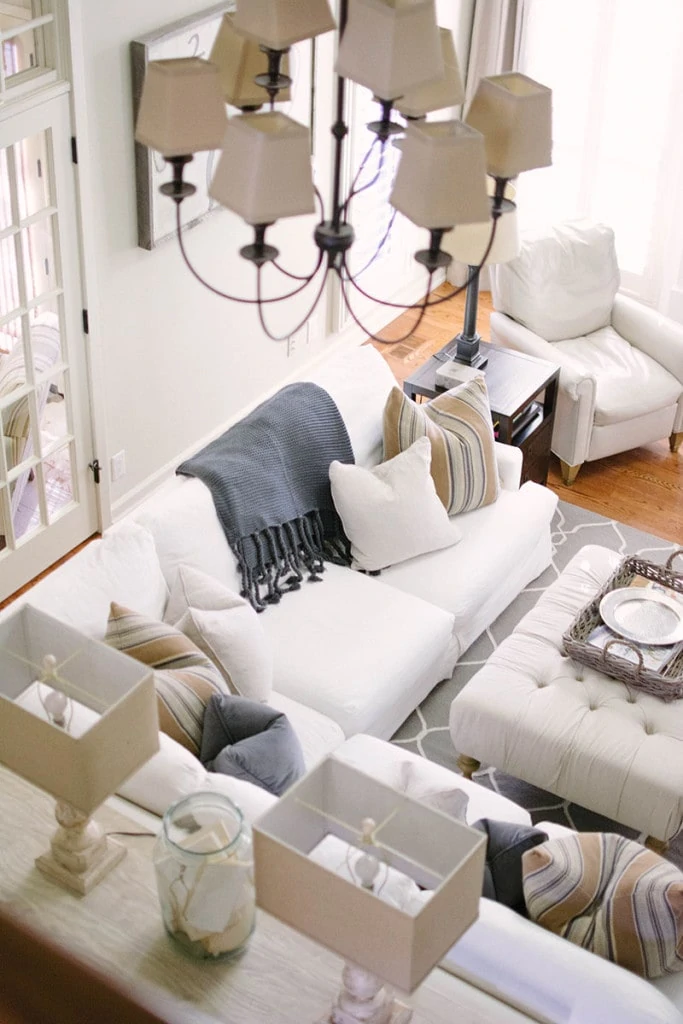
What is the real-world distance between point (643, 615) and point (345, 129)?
2.00 meters

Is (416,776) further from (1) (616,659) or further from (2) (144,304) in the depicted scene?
(2) (144,304)

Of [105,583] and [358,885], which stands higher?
[358,885]

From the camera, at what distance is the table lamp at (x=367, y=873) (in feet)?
5.88

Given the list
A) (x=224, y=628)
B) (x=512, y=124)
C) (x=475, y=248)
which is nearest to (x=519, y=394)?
(x=475, y=248)

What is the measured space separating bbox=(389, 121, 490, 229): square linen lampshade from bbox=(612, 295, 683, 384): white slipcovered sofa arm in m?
3.13

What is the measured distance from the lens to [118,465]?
15.1 feet

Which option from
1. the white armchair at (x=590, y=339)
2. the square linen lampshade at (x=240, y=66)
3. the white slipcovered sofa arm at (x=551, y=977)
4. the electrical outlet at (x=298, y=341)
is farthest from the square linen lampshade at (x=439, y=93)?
the electrical outlet at (x=298, y=341)

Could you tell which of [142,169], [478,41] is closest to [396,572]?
[142,169]

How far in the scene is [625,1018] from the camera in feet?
7.73

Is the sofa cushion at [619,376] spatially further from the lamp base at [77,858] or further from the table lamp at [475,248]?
the lamp base at [77,858]

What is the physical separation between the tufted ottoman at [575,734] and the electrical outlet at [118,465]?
1.66 m

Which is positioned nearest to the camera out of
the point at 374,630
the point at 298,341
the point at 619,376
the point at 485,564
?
the point at 374,630

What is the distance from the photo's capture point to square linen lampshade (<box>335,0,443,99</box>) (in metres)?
2.09

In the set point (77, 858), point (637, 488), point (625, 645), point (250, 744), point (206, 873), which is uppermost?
point (206, 873)
